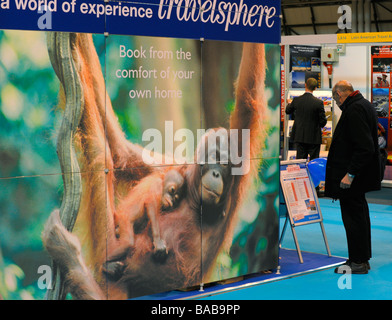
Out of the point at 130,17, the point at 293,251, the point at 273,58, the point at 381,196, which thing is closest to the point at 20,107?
the point at 130,17

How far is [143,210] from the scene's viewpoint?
4762mm

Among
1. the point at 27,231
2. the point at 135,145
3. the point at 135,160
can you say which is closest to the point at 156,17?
the point at 135,145

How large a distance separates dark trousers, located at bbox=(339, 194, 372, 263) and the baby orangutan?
1.62 meters

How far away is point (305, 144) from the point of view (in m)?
9.86

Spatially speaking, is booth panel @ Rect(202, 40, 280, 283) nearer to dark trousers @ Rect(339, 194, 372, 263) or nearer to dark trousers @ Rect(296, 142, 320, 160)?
dark trousers @ Rect(339, 194, 372, 263)

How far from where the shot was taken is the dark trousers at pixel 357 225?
5668 millimetres

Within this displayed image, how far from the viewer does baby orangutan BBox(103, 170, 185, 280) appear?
4.66 meters

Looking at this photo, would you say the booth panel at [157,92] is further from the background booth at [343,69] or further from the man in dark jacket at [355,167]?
the background booth at [343,69]

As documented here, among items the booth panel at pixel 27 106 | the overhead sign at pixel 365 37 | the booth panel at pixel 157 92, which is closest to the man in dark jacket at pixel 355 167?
the booth panel at pixel 157 92

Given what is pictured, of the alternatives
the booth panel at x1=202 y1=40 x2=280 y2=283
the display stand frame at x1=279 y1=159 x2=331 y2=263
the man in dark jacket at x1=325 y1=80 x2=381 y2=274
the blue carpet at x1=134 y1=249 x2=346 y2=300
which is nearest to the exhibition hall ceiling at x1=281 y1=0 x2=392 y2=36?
the display stand frame at x1=279 y1=159 x2=331 y2=263

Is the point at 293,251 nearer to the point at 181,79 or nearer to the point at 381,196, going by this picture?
the point at 181,79

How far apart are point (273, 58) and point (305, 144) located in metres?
4.54

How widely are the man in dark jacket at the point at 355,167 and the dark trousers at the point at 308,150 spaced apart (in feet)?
13.5

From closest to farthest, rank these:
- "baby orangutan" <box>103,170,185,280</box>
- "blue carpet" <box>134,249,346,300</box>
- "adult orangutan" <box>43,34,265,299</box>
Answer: "adult orangutan" <box>43,34,265,299</box>, "baby orangutan" <box>103,170,185,280</box>, "blue carpet" <box>134,249,346,300</box>
